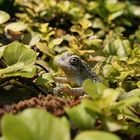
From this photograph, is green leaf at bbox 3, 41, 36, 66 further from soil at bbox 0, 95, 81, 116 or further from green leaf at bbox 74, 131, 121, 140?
green leaf at bbox 74, 131, 121, 140

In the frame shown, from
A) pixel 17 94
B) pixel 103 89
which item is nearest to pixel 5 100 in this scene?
pixel 17 94

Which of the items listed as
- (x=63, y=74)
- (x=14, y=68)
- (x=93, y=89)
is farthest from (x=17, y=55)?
(x=63, y=74)

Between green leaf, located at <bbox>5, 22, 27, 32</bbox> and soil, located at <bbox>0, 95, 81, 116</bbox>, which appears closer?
soil, located at <bbox>0, 95, 81, 116</bbox>

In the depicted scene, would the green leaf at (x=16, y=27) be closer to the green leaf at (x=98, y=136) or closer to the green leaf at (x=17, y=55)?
the green leaf at (x=17, y=55)

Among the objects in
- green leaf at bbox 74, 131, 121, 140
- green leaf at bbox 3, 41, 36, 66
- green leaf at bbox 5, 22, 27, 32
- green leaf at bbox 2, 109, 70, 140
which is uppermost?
green leaf at bbox 74, 131, 121, 140

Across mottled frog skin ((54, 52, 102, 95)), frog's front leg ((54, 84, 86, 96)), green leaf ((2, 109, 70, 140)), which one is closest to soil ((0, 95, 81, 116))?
green leaf ((2, 109, 70, 140))

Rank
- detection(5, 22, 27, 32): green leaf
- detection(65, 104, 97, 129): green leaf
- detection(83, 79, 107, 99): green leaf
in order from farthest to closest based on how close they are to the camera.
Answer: detection(5, 22, 27, 32): green leaf, detection(83, 79, 107, 99): green leaf, detection(65, 104, 97, 129): green leaf

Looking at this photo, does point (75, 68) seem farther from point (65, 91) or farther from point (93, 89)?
point (93, 89)

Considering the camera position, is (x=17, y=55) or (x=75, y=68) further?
(x=75, y=68)

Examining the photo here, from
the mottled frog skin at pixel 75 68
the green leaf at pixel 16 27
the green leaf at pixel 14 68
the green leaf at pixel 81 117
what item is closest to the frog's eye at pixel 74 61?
the mottled frog skin at pixel 75 68
